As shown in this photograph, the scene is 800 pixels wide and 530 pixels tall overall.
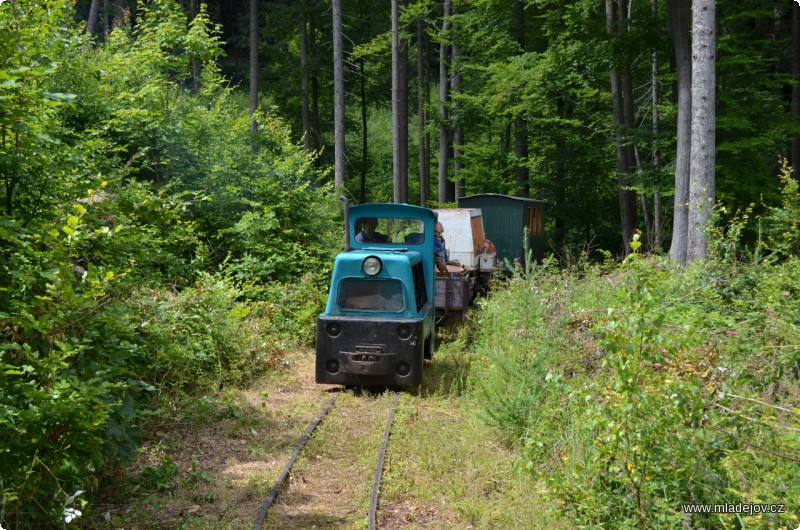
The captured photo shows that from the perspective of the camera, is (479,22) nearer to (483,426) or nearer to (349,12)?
(349,12)

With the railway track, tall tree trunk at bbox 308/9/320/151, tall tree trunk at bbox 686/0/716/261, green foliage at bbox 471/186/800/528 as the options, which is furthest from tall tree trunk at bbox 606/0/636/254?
green foliage at bbox 471/186/800/528

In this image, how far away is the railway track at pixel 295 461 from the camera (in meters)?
6.39

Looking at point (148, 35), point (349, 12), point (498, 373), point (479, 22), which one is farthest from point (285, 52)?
point (498, 373)

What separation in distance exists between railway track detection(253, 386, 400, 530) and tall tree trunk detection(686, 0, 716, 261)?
18.7 feet

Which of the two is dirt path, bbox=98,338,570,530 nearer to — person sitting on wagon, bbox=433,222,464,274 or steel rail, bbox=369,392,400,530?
steel rail, bbox=369,392,400,530

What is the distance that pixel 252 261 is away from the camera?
1466 cm

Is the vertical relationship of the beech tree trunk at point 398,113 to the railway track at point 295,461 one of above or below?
above

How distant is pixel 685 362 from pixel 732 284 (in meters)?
3.01

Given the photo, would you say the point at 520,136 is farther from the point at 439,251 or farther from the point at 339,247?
the point at 439,251

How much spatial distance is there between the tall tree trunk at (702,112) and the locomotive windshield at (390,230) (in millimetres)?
4339

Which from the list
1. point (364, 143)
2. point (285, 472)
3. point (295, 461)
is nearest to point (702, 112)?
point (295, 461)

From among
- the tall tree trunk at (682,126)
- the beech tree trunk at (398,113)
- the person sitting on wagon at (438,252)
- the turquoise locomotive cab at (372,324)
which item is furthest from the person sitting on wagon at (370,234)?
the beech tree trunk at (398,113)

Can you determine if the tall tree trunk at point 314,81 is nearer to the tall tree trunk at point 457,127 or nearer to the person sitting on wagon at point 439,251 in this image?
the tall tree trunk at point 457,127

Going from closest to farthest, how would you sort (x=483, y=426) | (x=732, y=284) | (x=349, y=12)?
(x=732, y=284) < (x=483, y=426) < (x=349, y=12)
